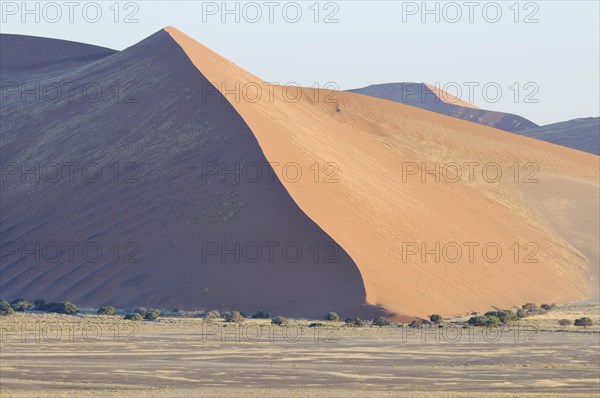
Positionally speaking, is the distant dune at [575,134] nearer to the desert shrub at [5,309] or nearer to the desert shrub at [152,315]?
the desert shrub at [152,315]

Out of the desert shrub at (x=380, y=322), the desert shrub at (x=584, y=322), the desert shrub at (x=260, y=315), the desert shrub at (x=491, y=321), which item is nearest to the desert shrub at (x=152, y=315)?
the desert shrub at (x=260, y=315)

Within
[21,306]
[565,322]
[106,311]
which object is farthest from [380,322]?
[21,306]

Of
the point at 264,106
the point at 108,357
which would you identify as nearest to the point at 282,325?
the point at 108,357

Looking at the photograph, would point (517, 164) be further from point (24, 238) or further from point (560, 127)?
point (560, 127)

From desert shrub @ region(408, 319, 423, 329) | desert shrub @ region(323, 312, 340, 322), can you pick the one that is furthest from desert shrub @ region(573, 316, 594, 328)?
desert shrub @ region(323, 312, 340, 322)

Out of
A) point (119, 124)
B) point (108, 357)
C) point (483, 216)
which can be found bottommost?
point (108, 357)

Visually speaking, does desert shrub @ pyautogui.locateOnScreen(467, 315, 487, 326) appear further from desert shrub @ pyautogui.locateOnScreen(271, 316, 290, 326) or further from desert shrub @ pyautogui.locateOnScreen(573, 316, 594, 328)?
desert shrub @ pyautogui.locateOnScreen(271, 316, 290, 326)

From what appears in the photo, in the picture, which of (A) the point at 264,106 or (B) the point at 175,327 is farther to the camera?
(A) the point at 264,106
